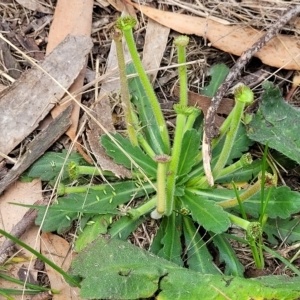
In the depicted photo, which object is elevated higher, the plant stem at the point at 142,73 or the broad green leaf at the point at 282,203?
the plant stem at the point at 142,73

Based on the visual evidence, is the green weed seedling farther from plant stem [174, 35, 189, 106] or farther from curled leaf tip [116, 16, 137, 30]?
curled leaf tip [116, 16, 137, 30]

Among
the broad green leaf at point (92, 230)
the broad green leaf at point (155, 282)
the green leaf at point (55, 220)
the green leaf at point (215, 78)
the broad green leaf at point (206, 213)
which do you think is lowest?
the broad green leaf at point (155, 282)

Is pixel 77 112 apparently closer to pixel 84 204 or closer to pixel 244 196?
pixel 84 204

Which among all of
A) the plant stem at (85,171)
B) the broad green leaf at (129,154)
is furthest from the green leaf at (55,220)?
the broad green leaf at (129,154)

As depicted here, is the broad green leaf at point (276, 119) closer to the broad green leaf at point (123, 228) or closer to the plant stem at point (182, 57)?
the plant stem at point (182, 57)

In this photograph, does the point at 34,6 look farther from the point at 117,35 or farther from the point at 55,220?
the point at 55,220

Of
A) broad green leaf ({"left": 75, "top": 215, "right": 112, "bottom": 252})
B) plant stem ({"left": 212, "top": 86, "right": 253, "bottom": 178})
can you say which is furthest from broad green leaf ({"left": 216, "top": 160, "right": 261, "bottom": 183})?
broad green leaf ({"left": 75, "top": 215, "right": 112, "bottom": 252})

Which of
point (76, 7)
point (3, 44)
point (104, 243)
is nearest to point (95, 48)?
point (76, 7)
